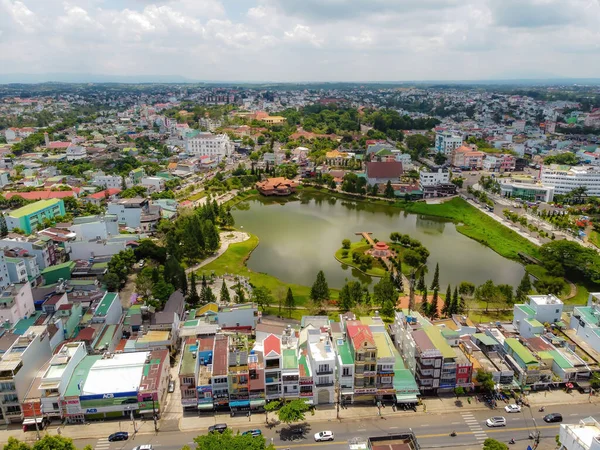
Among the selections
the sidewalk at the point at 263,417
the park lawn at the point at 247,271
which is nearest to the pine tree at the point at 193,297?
the park lawn at the point at 247,271

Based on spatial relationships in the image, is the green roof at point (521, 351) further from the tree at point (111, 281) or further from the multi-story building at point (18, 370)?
the tree at point (111, 281)

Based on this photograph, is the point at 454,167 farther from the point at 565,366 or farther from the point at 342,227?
the point at 565,366

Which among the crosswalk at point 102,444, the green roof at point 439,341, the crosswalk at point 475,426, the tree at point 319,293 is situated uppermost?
the green roof at point 439,341

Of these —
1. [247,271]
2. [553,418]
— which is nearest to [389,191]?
[247,271]

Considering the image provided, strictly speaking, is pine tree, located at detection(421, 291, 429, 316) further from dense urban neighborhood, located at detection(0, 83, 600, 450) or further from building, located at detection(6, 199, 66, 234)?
building, located at detection(6, 199, 66, 234)

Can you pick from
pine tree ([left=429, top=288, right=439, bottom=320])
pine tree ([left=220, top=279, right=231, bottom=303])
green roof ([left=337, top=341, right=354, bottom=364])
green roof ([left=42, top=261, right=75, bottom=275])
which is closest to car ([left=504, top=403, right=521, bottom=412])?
green roof ([left=337, top=341, right=354, bottom=364])

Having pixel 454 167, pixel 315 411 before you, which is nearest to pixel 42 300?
pixel 315 411

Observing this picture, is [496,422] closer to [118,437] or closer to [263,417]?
[263,417]
